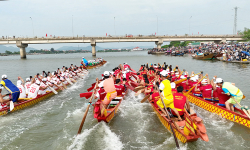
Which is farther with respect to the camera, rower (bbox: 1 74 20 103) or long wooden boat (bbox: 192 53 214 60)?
long wooden boat (bbox: 192 53 214 60)

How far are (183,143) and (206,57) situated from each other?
138ft

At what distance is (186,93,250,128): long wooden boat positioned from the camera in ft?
21.8

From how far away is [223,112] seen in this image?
297 inches

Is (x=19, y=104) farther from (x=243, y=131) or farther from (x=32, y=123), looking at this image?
(x=243, y=131)

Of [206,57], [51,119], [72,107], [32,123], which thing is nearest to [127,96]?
[72,107]

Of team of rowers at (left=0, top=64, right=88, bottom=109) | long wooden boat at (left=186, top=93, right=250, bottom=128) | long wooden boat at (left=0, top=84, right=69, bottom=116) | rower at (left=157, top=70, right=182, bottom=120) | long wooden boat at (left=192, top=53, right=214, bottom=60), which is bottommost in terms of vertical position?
long wooden boat at (left=0, top=84, right=69, bottom=116)

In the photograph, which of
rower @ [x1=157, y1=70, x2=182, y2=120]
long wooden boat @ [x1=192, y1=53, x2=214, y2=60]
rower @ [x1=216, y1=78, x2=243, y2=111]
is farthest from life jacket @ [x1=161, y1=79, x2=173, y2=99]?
long wooden boat @ [x1=192, y1=53, x2=214, y2=60]

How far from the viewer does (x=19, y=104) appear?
939 cm

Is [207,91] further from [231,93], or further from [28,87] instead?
[28,87]

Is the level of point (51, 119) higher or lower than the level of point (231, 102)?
lower

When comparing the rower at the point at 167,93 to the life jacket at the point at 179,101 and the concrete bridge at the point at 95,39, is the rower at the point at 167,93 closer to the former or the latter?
the life jacket at the point at 179,101

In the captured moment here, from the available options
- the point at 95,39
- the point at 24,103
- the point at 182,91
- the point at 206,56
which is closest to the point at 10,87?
the point at 24,103

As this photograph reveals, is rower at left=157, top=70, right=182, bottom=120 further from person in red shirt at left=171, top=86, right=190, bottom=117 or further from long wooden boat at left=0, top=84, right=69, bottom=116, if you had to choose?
long wooden boat at left=0, top=84, right=69, bottom=116

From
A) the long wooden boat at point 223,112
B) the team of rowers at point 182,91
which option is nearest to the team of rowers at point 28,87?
the team of rowers at point 182,91
